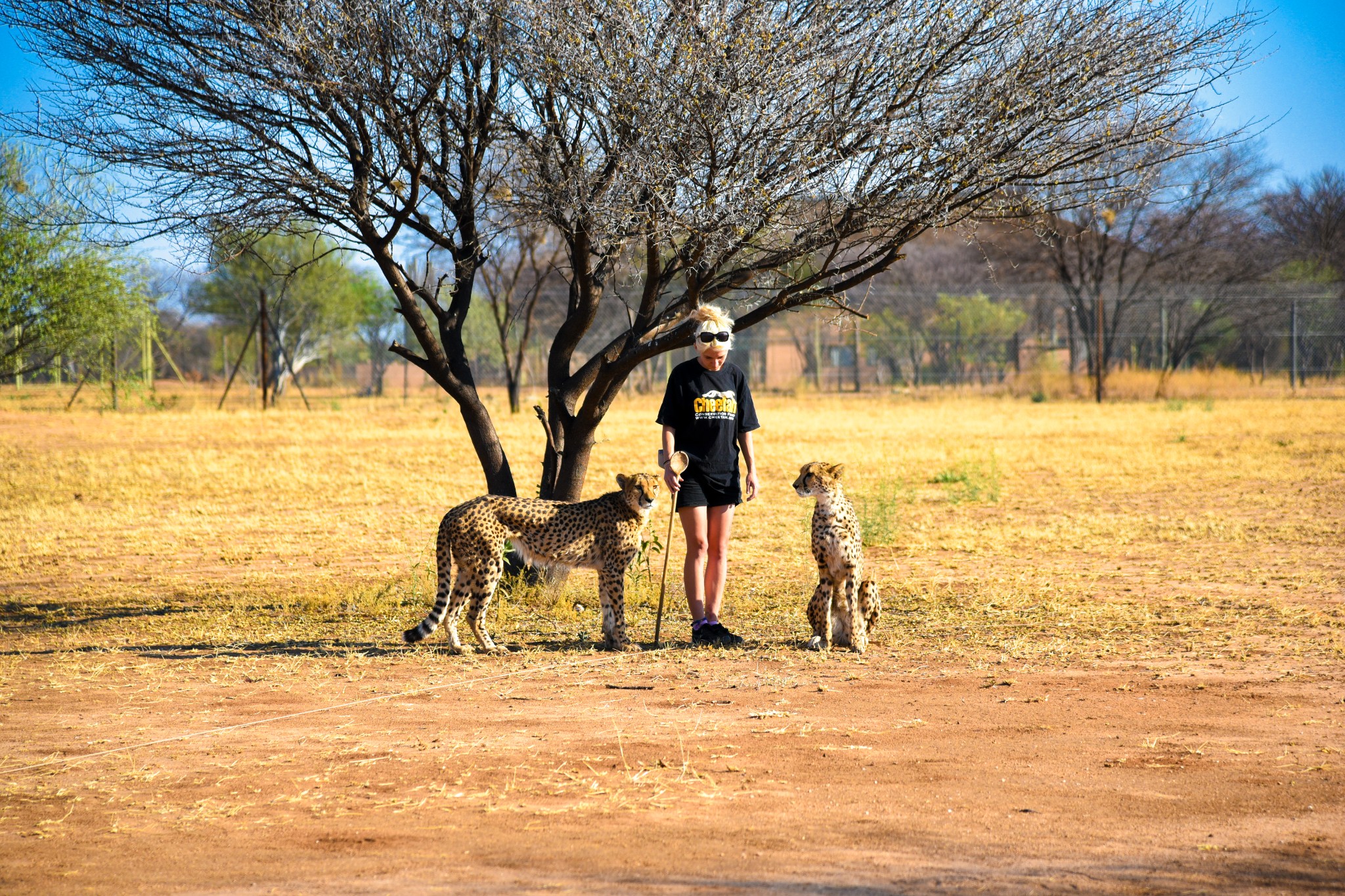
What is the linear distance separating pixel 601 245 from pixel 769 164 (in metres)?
1.36

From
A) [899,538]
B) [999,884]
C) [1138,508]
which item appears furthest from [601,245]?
[1138,508]

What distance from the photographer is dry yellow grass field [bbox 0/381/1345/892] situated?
13.2 ft

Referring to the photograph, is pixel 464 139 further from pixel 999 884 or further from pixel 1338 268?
pixel 1338 268

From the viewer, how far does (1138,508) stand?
12867mm

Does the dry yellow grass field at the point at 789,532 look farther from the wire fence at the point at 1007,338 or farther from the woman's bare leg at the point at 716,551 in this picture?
the wire fence at the point at 1007,338

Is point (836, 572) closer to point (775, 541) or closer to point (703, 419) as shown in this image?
point (703, 419)

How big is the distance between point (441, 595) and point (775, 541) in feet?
15.2

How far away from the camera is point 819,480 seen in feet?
22.3

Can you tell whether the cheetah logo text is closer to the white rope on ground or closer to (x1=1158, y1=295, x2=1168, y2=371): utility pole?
the white rope on ground

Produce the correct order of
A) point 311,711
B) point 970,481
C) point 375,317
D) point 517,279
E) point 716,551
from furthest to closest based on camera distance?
point 375,317
point 517,279
point 970,481
point 716,551
point 311,711

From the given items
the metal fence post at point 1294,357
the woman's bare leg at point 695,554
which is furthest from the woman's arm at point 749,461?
the metal fence post at point 1294,357

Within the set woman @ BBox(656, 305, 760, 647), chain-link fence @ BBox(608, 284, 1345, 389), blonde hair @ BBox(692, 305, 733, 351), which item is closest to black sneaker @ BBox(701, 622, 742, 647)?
woman @ BBox(656, 305, 760, 647)

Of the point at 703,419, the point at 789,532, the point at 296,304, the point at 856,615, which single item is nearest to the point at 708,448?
the point at 703,419

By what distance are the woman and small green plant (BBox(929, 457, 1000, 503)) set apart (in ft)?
23.4
